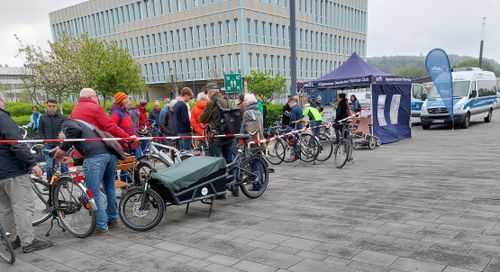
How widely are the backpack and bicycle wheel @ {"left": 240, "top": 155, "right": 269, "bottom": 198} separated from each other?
63 cm

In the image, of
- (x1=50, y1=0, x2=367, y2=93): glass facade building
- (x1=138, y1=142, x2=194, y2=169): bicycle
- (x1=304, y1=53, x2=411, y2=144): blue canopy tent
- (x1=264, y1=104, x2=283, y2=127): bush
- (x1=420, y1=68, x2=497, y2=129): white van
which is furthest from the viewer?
(x1=50, y1=0, x2=367, y2=93): glass facade building

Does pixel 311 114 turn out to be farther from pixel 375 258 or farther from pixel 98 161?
pixel 375 258

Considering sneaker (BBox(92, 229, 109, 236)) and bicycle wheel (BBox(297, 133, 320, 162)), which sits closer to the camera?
sneaker (BBox(92, 229, 109, 236))

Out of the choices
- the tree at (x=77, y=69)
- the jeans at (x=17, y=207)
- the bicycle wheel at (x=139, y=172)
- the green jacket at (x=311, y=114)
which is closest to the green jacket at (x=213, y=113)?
the bicycle wheel at (x=139, y=172)

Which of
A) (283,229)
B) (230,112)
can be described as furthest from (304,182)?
(283,229)

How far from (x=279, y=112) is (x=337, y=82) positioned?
Result: 21.9 ft

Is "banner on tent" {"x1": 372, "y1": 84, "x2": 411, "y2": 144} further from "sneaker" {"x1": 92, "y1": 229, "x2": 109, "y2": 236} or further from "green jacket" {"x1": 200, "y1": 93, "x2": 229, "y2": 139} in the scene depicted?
"sneaker" {"x1": 92, "y1": 229, "x2": 109, "y2": 236}

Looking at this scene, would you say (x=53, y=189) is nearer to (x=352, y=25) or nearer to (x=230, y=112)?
(x=230, y=112)

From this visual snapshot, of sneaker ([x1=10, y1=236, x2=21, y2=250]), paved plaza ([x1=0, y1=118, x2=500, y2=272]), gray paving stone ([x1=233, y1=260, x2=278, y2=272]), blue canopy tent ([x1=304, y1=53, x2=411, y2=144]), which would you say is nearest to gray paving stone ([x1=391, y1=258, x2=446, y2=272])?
paved plaza ([x1=0, y1=118, x2=500, y2=272])

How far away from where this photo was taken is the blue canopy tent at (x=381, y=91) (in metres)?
12.5

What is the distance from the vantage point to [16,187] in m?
4.52

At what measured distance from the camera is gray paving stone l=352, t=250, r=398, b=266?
3852 mm

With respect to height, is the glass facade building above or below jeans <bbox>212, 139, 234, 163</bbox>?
above

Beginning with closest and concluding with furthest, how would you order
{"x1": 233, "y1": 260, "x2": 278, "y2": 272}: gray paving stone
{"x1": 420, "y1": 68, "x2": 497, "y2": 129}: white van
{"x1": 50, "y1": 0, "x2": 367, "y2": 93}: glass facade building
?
{"x1": 233, "y1": 260, "x2": 278, "y2": 272}: gray paving stone, {"x1": 420, "y1": 68, "x2": 497, "y2": 129}: white van, {"x1": 50, "y1": 0, "x2": 367, "y2": 93}: glass facade building
